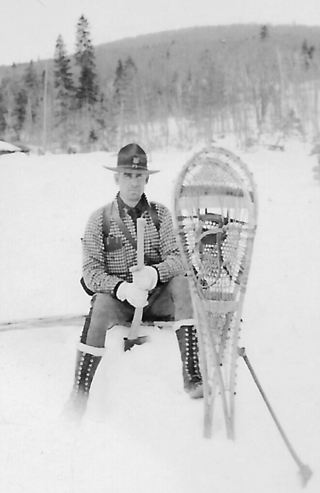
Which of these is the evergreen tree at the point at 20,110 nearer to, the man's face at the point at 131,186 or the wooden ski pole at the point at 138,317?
the man's face at the point at 131,186

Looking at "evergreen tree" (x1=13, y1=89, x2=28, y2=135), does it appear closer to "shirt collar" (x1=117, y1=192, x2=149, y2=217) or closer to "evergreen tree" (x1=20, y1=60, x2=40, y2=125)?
"evergreen tree" (x1=20, y1=60, x2=40, y2=125)

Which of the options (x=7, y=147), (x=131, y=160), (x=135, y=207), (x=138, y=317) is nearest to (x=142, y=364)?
(x=138, y=317)

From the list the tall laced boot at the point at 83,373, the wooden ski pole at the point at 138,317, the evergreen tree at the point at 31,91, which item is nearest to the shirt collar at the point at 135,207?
the wooden ski pole at the point at 138,317

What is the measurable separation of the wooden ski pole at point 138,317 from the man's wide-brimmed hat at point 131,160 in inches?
5.2

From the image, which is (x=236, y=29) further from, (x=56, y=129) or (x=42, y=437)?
(x=42, y=437)

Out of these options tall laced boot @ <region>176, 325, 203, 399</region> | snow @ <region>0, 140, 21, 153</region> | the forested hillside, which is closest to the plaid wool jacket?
tall laced boot @ <region>176, 325, 203, 399</region>

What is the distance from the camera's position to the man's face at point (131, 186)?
1.16 meters

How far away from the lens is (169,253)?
1178 mm

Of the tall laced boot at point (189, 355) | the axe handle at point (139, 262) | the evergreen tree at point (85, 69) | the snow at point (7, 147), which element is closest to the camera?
the axe handle at point (139, 262)

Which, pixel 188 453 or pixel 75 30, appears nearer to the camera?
pixel 188 453

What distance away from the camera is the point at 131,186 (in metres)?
1.16

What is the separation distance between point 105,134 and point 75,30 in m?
0.29

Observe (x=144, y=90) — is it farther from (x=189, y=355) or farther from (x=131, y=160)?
(x=189, y=355)

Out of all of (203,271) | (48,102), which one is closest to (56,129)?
(48,102)
